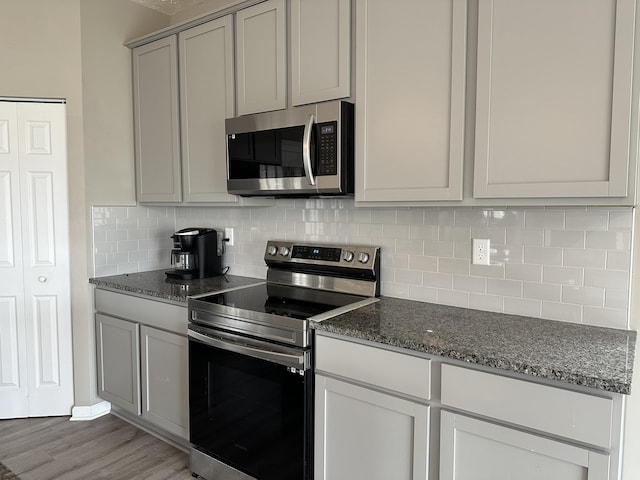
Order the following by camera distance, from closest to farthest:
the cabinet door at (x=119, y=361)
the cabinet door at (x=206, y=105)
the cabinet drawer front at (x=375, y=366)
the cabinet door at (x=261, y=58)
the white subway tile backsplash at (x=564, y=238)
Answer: the cabinet drawer front at (x=375, y=366), the white subway tile backsplash at (x=564, y=238), the cabinet door at (x=261, y=58), the cabinet door at (x=206, y=105), the cabinet door at (x=119, y=361)

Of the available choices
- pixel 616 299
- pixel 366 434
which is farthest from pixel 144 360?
pixel 616 299

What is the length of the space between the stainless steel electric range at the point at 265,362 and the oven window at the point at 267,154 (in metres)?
0.50

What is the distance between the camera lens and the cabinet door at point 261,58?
232cm

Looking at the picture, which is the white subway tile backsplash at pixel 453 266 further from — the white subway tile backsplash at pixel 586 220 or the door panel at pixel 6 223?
the door panel at pixel 6 223

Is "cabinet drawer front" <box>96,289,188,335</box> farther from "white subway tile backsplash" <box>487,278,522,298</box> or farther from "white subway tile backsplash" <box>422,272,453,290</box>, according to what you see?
"white subway tile backsplash" <box>487,278,522,298</box>

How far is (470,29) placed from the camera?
176 centimetres

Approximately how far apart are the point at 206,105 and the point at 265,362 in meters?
1.54

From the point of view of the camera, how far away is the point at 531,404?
140 centimetres

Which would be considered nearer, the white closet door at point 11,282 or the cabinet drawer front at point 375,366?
the cabinet drawer front at point 375,366

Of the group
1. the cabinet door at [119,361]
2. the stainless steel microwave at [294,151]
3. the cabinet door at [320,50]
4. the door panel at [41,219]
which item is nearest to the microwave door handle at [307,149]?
the stainless steel microwave at [294,151]

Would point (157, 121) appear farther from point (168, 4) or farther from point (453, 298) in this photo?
point (453, 298)

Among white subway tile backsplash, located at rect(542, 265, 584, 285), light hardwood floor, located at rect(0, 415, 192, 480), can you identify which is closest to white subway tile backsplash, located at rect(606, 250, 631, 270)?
white subway tile backsplash, located at rect(542, 265, 584, 285)

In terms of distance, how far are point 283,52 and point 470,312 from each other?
1.53 meters

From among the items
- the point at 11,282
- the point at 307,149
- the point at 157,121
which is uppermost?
the point at 157,121
